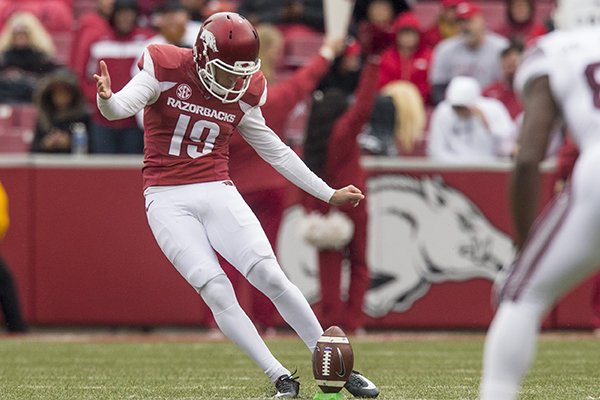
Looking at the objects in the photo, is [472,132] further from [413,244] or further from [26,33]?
[26,33]

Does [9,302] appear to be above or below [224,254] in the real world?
below

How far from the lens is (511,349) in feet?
12.4

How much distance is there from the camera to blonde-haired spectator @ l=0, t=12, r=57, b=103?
39.7ft

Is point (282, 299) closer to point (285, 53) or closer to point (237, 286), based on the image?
point (237, 286)

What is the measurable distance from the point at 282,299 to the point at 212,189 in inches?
22.5

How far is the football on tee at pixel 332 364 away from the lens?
213 inches

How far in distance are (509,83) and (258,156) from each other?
3037 mm

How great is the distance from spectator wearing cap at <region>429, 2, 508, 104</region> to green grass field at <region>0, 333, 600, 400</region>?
2.75 meters

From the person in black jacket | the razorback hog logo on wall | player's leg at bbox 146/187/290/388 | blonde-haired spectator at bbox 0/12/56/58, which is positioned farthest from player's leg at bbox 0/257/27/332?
player's leg at bbox 146/187/290/388

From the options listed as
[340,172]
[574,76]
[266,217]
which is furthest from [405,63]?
[574,76]

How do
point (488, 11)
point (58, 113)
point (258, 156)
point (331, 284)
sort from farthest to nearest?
1. point (488, 11)
2. point (58, 113)
3. point (331, 284)
4. point (258, 156)

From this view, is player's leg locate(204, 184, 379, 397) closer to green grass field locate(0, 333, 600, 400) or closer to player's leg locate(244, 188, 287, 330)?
green grass field locate(0, 333, 600, 400)

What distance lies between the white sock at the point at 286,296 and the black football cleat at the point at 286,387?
0.18 metres

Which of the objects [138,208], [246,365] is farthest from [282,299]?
[138,208]
